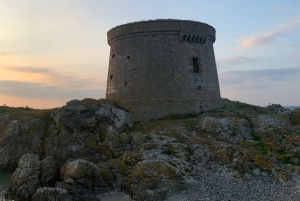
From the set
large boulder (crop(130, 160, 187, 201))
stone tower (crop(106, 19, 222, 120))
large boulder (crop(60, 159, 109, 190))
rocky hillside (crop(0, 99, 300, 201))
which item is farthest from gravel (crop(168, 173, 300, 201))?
stone tower (crop(106, 19, 222, 120))

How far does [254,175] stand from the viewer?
53.3 feet

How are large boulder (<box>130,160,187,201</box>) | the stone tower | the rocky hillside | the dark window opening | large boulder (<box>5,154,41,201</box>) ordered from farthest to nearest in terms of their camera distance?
the dark window opening < the stone tower < large boulder (<box>5,154,41,201</box>) < the rocky hillside < large boulder (<box>130,160,187,201</box>)

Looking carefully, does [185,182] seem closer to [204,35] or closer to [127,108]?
[127,108]

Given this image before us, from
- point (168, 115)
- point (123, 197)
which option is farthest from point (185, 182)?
point (168, 115)

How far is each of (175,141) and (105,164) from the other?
16.8ft

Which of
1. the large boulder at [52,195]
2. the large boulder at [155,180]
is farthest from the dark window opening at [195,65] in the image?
the large boulder at [52,195]

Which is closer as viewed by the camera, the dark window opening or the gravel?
the gravel

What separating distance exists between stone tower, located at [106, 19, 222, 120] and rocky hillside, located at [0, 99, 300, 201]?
8.85 ft

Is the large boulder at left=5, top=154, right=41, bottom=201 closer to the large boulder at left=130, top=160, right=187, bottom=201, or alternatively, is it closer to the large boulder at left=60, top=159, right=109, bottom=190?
the large boulder at left=60, top=159, right=109, bottom=190

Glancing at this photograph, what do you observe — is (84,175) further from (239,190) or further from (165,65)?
(165,65)

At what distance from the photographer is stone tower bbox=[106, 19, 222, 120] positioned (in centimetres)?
2711

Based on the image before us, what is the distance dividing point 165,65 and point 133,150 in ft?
34.6

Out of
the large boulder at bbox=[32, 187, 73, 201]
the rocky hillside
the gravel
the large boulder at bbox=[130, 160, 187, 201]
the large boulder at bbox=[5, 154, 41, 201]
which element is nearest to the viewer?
the gravel

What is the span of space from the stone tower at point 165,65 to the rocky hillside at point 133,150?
2.70m
